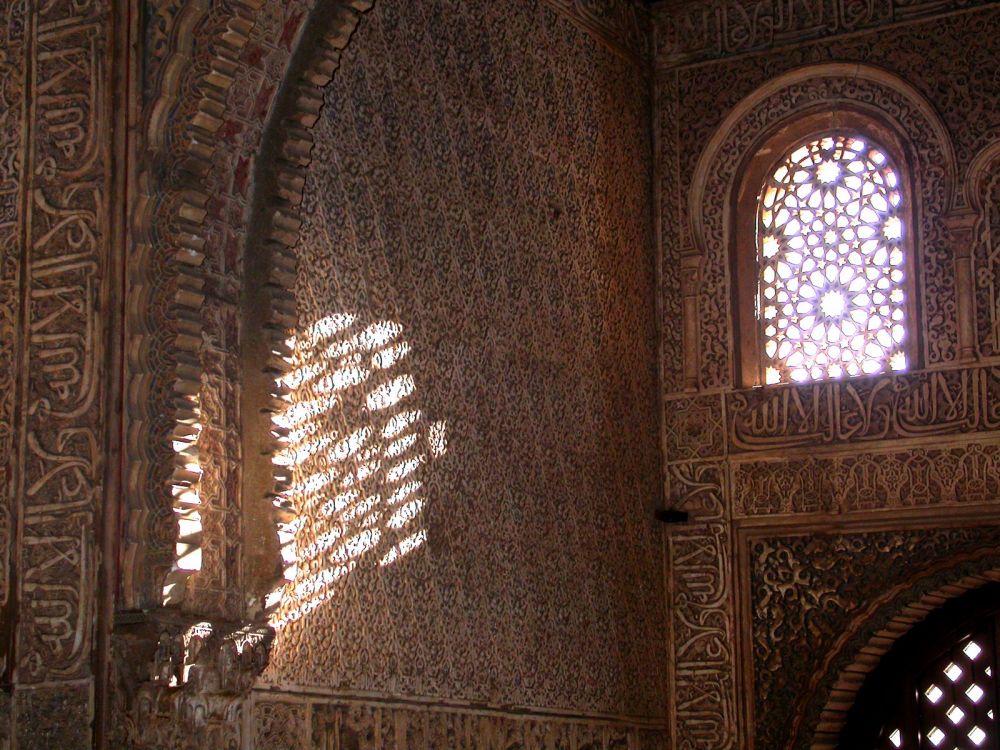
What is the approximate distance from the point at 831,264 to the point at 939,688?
74.7 inches

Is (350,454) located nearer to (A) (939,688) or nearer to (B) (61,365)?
(B) (61,365)

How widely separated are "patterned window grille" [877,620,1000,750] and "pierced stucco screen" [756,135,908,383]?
1.26 meters

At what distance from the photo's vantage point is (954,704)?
701cm

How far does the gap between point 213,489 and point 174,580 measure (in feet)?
1.05

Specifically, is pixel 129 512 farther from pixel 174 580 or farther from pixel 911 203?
pixel 911 203

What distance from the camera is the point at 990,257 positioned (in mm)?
6988

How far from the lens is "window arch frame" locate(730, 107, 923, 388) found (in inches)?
283

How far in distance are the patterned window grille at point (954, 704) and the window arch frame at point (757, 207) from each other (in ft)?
4.09

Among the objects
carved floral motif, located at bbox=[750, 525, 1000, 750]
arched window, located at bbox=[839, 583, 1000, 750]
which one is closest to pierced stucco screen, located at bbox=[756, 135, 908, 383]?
carved floral motif, located at bbox=[750, 525, 1000, 750]

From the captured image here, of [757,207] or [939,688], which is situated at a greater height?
[757,207]

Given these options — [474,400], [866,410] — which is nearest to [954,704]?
[866,410]

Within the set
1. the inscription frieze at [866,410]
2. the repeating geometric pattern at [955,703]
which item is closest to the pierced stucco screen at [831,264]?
the inscription frieze at [866,410]

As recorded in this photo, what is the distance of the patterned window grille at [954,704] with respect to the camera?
6.95 meters

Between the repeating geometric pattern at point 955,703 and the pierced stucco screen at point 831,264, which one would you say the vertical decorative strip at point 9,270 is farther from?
the repeating geometric pattern at point 955,703
